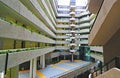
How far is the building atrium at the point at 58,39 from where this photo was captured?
7352 mm

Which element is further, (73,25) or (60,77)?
(73,25)

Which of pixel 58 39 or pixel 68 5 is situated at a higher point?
pixel 68 5

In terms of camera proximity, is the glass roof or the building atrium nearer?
the building atrium

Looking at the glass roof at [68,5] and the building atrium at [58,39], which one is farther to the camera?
the glass roof at [68,5]

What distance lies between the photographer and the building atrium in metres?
7.35

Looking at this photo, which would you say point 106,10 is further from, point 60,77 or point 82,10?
point 82,10

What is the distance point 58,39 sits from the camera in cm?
3972

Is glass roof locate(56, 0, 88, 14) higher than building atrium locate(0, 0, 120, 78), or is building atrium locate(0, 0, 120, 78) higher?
glass roof locate(56, 0, 88, 14)

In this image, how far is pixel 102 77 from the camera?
660 cm

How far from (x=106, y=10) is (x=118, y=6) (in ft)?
2.33

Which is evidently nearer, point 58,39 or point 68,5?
point 58,39

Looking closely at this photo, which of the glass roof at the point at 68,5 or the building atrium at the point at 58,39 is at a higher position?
the glass roof at the point at 68,5

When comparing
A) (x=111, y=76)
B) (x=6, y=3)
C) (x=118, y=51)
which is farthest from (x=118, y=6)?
(x=6, y=3)

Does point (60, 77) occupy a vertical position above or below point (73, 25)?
below
